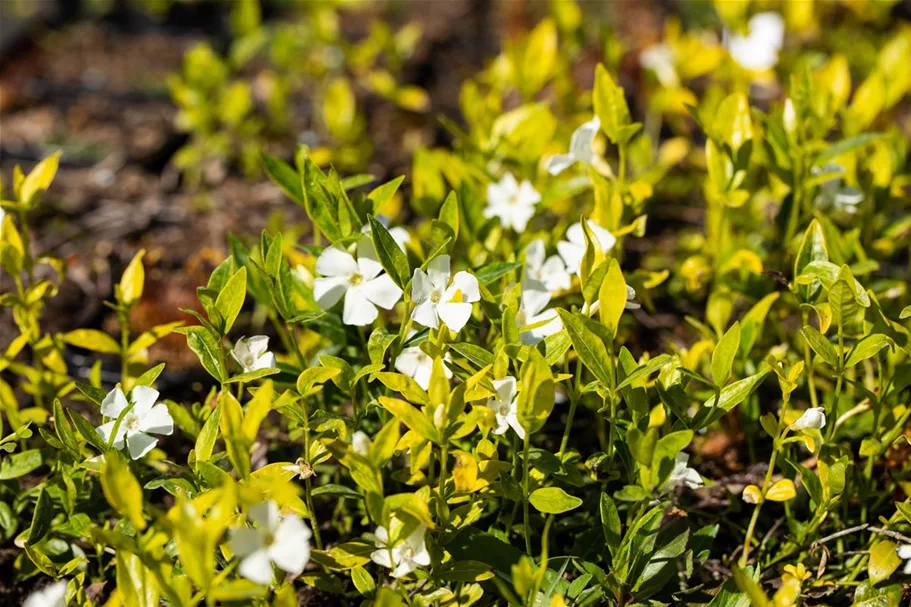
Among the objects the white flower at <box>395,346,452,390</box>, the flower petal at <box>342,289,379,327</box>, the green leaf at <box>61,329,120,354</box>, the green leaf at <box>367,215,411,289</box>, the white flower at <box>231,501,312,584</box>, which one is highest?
the green leaf at <box>367,215,411,289</box>

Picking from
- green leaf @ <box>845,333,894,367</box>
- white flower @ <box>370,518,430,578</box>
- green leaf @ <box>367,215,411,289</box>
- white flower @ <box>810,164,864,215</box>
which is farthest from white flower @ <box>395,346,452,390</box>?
white flower @ <box>810,164,864,215</box>

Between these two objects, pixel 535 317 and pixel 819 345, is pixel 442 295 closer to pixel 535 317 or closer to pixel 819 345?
pixel 535 317

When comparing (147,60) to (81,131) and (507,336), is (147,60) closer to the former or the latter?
(81,131)

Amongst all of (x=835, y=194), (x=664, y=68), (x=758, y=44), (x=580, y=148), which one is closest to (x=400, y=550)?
(x=580, y=148)

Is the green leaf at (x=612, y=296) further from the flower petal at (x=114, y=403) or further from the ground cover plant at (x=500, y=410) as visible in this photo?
the flower petal at (x=114, y=403)

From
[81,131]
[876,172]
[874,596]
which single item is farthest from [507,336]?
[81,131]

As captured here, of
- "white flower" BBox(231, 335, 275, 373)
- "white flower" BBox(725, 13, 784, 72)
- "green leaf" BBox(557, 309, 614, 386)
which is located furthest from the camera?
"white flower" BBox(725, 13, 784, 72)

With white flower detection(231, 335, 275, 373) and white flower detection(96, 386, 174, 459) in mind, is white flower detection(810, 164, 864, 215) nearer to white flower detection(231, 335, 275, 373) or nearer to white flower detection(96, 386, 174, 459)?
white flower detection(231, 335, 275, 373)
